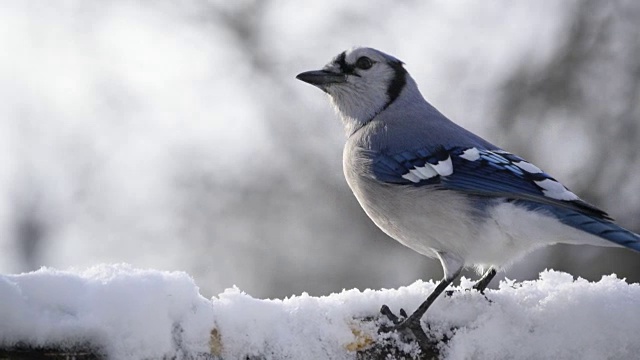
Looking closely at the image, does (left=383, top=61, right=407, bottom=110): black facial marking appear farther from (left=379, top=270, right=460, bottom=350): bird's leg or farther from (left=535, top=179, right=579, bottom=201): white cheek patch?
(left=379, top=270, right=460, bottom=350): bird's leg

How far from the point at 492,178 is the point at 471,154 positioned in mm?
138

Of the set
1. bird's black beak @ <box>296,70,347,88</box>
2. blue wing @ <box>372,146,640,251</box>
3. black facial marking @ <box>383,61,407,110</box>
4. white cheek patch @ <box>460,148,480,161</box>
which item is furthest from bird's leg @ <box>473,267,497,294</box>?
bird's black beak @ <box>296,70,347,88</box>

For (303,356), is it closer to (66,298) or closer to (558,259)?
(66,298)

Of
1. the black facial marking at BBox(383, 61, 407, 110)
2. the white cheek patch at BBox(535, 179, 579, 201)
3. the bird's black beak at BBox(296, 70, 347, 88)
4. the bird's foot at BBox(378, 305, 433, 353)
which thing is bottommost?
the bird's foot at BBox(378, 305, 433, 353)

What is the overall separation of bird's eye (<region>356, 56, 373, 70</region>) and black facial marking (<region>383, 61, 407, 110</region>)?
65 mm

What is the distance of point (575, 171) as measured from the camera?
666cm

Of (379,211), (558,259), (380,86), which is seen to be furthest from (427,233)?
(558,259)

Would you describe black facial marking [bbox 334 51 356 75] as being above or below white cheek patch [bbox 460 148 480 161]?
above

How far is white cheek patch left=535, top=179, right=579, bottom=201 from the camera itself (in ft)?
8.91

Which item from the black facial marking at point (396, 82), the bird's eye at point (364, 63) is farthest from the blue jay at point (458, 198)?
the bird's eye at point (364, 63)

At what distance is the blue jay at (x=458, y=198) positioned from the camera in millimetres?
2695

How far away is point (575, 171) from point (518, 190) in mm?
4005

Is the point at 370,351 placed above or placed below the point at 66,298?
below

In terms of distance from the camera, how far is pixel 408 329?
2.08m
